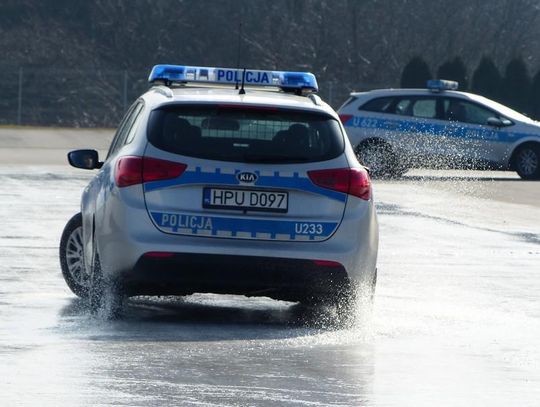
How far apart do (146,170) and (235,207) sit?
1.85ft

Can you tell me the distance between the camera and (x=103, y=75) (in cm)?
5644

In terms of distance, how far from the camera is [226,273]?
10078mm

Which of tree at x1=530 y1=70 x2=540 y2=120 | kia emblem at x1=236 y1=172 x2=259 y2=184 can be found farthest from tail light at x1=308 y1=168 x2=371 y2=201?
tree at x1=530 y1=70 x2=540 y2=120

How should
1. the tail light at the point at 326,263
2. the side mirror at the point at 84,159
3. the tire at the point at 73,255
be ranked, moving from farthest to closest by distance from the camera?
the side mirror at the point at 84,159 < the tire at the point at 73,255 < the tail light at the point at 326,263

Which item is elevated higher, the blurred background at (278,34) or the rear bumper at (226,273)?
the rear bumper at (226,273)

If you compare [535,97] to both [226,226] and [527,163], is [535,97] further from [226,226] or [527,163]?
[226,226]

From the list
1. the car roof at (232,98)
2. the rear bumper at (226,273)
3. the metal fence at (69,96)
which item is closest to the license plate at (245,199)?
the rear bumper at (226,273)

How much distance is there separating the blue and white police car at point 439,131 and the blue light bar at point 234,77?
710 inches

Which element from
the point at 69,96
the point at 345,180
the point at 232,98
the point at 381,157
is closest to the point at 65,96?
the point at 69,96

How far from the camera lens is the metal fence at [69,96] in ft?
180

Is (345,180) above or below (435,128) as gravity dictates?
above

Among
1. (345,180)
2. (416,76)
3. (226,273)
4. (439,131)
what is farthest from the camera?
(416,76)

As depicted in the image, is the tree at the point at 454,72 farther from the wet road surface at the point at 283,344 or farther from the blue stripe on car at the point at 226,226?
the blue stripe on car at the point at 226,226

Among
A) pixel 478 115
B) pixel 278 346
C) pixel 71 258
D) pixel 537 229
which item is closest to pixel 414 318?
pixel 278 346
